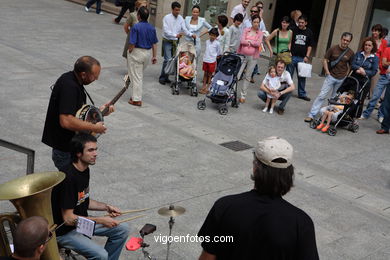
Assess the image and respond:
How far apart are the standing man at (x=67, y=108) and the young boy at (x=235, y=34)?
724 centimetres

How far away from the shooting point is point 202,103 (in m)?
11.0

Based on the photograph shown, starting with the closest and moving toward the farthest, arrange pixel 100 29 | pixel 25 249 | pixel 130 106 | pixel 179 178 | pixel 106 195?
pixel 25 249 < pixel 106 195 < pixel 179 178 < pixel 130 106 < pixel 100 29

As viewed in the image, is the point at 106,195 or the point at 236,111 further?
the point at 236,111

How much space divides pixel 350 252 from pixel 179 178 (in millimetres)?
2475

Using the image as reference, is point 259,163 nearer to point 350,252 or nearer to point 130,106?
point 350,252

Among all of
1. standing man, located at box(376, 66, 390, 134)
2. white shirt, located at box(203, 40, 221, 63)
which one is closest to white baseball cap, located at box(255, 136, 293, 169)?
standing man, located at box(376, 66, 390, 134)

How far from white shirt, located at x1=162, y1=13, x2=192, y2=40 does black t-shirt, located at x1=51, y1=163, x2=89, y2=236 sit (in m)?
7.87

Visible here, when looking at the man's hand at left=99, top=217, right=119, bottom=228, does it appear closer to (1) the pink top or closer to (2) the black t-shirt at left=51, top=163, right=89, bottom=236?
(2) the black t-shirt at left=51, top=163, right=89, bottom=236

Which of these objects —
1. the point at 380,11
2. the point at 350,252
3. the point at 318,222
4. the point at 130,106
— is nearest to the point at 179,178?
the point at 318,222

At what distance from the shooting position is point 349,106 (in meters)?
10.6

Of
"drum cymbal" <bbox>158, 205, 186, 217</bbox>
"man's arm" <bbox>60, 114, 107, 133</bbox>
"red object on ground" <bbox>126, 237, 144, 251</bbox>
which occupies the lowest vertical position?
"red object on ground" <bbox>126, 237, 144, 251</bbox>

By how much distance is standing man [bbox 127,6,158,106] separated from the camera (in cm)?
1051

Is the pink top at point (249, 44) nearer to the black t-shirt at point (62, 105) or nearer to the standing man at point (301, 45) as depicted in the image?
the standing man at point (301, 45)

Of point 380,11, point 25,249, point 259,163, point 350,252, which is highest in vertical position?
point 380,11
